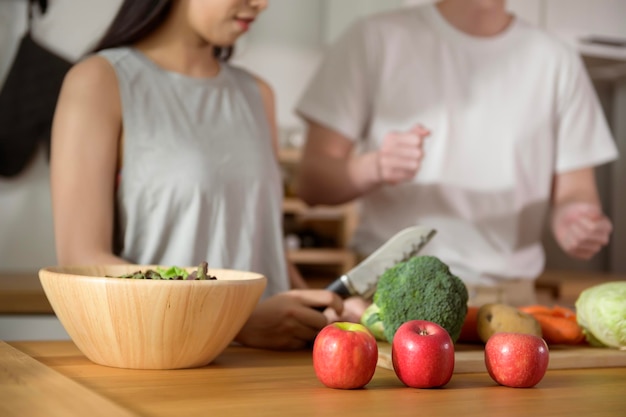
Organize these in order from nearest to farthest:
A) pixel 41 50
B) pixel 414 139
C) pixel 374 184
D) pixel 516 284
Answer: pixel 414 139
pixel 374 184
pixel 516 284
pixel 41 50

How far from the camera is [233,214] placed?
1543mm

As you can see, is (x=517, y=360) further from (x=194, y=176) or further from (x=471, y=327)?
(x=194, y=176)

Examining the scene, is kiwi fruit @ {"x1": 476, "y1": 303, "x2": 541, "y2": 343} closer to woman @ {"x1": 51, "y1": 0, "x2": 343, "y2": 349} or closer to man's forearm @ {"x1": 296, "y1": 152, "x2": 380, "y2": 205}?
woman @ {"x1": 51, "y1": 0, "x2": 343, "y2": 349}

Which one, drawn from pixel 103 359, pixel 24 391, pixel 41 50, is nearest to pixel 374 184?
pixel 103 359

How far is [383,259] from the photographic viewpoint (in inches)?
48.6

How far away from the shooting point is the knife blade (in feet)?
4.03

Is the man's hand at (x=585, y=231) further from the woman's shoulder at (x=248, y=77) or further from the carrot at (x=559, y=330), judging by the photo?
the woman's shoulder at (x=248, y=77)

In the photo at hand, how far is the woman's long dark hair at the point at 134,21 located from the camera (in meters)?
1.49

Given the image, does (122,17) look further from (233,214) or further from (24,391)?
(24,391)

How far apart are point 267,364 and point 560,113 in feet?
4.48

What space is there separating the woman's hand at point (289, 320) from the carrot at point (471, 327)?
0.18 meters

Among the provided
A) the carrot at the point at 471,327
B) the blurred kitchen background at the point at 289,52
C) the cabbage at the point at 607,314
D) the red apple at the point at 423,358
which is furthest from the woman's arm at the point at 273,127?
the blurred kitchen background at the point at 289,52

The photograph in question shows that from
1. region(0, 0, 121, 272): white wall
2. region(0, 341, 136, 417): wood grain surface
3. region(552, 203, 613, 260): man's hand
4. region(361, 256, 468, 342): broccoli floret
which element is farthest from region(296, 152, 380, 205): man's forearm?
region(0, 0, 121, 272): white wall

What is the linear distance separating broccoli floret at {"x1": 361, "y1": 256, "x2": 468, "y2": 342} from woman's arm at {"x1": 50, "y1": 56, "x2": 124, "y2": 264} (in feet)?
1.50
